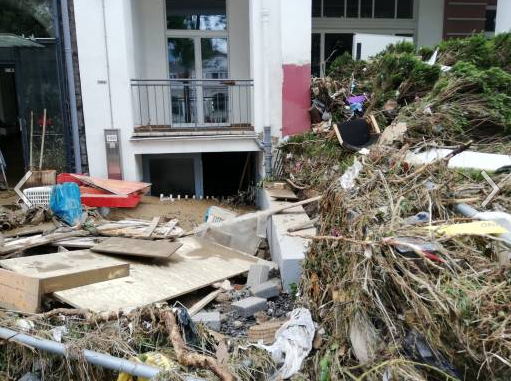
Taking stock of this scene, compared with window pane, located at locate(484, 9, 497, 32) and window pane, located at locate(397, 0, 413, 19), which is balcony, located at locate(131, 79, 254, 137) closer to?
window pane, located at locate(397, 0, 413, 19)

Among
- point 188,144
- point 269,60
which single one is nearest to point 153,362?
point 188,144

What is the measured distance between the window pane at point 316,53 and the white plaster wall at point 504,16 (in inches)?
171

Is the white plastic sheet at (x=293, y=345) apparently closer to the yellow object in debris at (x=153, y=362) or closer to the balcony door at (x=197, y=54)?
the yellow object in debris at (x=153, y=362)

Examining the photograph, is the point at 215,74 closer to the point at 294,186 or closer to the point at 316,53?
the point at 316,53

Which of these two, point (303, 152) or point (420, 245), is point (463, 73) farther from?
point (420, 245)

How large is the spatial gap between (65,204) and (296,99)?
4.81 meters

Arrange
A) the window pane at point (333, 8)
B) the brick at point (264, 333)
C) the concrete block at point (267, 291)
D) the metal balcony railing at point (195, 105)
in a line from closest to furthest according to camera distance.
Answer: the brick at point (264, 333)
the concrete block at point (267, 291)
the metal balcony railing at point (195, 105)
the window pane at point (333, 8)

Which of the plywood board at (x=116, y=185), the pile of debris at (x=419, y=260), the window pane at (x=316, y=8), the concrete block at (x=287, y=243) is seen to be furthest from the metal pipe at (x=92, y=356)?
the window pane at (x=316, y=8)

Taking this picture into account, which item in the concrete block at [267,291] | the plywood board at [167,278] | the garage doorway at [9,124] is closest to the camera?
the plywood board at [167,278]

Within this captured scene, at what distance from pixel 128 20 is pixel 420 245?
26.6 ft

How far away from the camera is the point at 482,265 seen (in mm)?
2566

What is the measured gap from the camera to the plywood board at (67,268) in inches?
165

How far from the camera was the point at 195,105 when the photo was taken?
33.6 feet

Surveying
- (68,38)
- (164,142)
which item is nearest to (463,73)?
(164,142)
